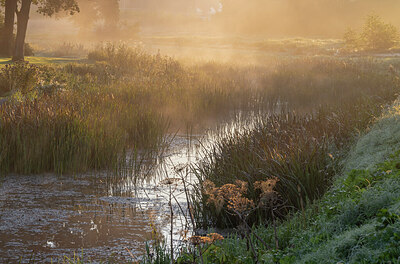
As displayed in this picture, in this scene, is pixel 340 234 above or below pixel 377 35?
below

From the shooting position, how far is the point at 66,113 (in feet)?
27.6

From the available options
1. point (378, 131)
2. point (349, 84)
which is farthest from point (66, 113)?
point (349, 84)

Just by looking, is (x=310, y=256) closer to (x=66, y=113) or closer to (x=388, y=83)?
(x=66, y=113)

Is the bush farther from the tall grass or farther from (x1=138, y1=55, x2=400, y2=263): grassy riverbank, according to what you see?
(x1=138, y1=55, x2=400, y2=263): grassy riverbank

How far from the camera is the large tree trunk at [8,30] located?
84.9 feet

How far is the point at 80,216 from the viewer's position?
18.7 feet

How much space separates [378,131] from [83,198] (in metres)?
4.82

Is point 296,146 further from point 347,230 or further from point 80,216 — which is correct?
point 80,216

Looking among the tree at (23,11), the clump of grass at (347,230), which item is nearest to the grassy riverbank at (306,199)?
the clump of grass at (347,230)

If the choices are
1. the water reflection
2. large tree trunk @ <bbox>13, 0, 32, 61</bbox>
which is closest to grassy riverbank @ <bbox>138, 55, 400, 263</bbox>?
the water reflection

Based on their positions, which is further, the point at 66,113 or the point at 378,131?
the point at 66,113

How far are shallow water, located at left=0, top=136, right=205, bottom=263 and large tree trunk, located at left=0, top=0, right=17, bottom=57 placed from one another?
2183 centimetres

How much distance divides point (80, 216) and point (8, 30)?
79.4 ft

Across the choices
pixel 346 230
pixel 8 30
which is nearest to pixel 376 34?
pixel 8 30
